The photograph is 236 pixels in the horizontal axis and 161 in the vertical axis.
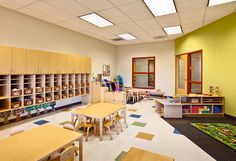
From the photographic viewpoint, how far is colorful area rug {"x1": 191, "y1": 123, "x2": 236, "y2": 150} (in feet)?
9.46

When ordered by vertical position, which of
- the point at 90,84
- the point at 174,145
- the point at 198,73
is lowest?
the point at 174,145

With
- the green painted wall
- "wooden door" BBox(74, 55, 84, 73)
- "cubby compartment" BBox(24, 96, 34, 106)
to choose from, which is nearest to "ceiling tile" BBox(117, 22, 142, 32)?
"wooden door" BBox(74, 55, 84, 73)

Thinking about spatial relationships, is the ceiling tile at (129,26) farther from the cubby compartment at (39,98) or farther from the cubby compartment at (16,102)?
the cubby compartment at (16,102)

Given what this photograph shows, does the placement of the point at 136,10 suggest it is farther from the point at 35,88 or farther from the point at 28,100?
the point at 28,100

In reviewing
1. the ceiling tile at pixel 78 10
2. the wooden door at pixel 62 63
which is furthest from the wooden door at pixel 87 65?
the ceiling tile at pixel 78 10

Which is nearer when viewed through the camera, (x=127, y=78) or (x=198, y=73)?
(x=198, y=73)

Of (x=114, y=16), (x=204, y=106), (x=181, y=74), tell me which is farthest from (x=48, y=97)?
(x=181, y=74)

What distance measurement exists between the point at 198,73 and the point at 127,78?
4.12 meters

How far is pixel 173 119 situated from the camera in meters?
4.34

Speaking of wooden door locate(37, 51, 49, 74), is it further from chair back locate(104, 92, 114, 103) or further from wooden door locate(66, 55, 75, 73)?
chair back locate(104, 92, 114, 103)

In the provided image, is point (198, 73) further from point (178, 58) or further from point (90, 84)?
point (90, 84)

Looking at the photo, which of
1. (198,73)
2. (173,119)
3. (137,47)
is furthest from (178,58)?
(173,119)

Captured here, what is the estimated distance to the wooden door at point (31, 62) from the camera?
12.8ft

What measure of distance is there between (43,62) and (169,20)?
435cm
